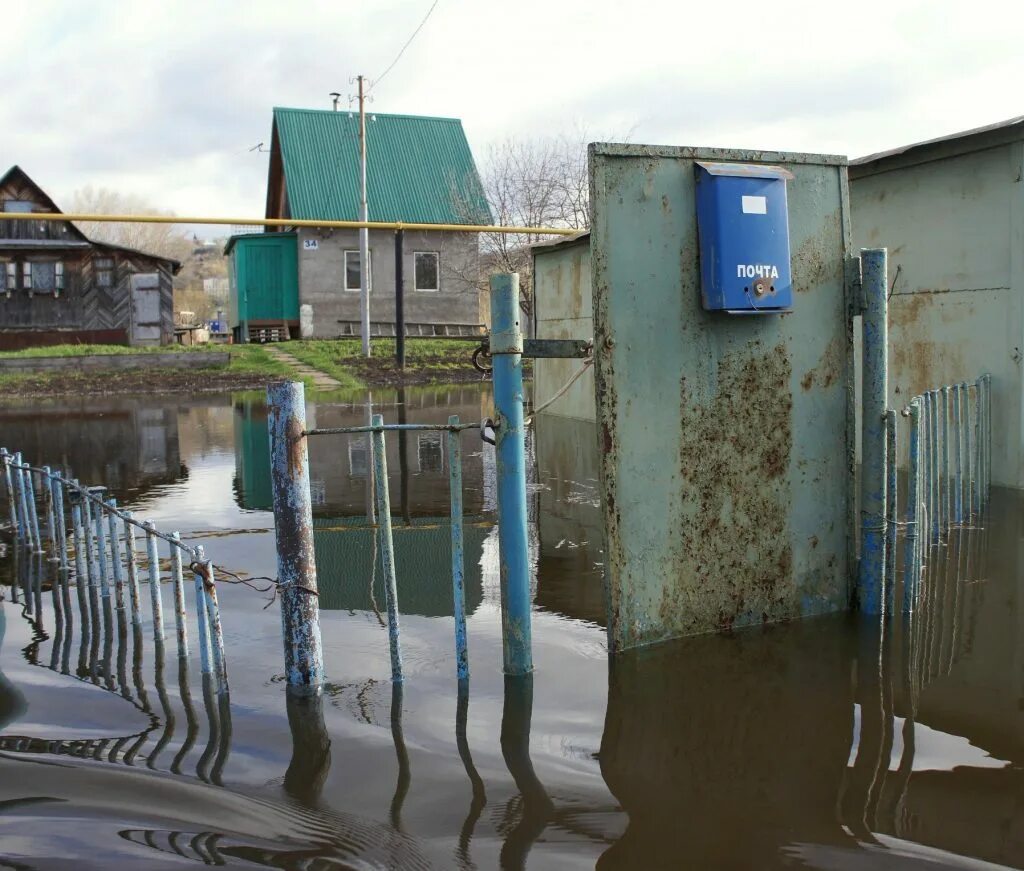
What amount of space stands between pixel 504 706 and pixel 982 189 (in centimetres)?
657

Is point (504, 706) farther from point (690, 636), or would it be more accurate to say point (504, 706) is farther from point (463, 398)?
point (463, 398)

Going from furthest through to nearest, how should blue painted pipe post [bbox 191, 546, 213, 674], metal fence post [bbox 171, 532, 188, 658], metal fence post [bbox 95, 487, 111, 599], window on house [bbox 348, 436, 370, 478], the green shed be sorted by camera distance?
the green shed < window on house [bbox 348, 436, 370, 478] < metal fence post [bbox 95, 487, 111, 599] < metal fence post [bbox 171, 532, 188, 658] < blue painted pipe post [bbox 191, 546, 213, 674]

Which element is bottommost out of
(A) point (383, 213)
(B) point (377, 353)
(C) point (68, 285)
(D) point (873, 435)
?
(D) point (873, 435)

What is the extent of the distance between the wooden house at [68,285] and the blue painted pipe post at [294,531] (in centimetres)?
3229

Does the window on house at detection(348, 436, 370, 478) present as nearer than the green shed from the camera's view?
Yes

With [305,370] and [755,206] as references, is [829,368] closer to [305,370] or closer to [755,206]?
[755,206]

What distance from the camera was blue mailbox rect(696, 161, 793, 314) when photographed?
4684 mm

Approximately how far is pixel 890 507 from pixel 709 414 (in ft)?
3.48

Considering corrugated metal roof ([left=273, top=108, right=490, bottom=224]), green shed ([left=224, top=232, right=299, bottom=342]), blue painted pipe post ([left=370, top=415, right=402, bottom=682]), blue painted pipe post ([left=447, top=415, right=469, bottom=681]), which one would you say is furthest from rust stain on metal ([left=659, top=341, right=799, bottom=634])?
green shed ([left=224, top=232, right=299, bottom=342])

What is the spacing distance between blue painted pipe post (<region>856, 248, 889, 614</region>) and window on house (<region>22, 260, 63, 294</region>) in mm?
33109

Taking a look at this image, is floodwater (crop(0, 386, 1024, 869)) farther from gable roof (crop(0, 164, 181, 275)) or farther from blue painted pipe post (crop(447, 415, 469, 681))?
gable roof (crop(0, 164, 181, 275))

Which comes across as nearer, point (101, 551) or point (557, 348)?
point (557, 348)

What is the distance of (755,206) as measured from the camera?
4.75 m

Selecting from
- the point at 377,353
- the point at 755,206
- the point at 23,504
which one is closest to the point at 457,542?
the point at 755,206
